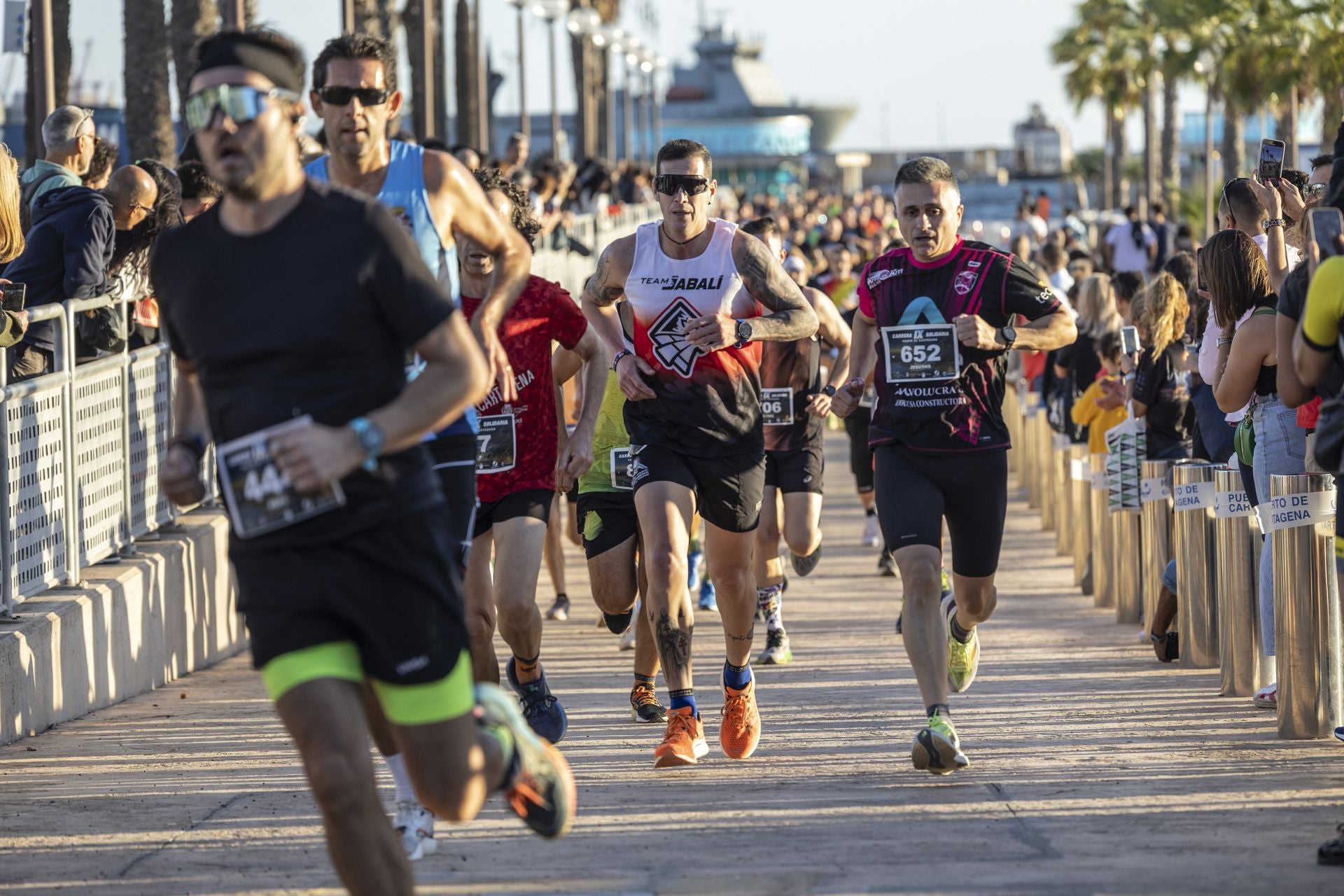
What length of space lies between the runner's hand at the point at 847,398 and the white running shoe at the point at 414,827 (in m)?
2.50

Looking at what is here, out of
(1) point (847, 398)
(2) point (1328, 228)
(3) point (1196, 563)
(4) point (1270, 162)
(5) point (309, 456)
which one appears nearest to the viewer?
(5) point (309, 456)

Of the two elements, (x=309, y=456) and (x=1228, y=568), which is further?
(x=1228, y=568)

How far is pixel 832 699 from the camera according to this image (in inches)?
357

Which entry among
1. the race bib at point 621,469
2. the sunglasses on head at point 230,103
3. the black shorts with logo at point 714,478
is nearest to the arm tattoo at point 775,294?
the black shorts with logo at point 714,478

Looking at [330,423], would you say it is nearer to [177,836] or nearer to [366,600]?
[366,600]

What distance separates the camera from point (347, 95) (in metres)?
5.88

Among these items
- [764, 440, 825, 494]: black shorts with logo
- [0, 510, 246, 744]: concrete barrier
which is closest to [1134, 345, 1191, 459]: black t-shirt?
[764, 440, 825, 494]: black shorts with logo

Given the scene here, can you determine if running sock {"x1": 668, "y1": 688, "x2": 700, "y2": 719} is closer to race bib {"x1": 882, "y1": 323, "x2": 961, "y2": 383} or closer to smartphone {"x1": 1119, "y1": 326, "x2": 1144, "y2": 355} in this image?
race bib {"x1": 882, "y1": 323, "x2": 961, "y2": 383}

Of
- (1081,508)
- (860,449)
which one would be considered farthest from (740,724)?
(860,449)

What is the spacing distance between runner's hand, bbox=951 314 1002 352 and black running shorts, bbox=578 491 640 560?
1993 mm

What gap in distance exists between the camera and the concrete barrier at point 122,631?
27.0ft

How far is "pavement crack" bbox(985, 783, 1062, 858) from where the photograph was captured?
5988 millimetres

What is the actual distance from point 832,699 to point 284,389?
5077mm

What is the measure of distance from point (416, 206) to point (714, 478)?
7.05 ft
